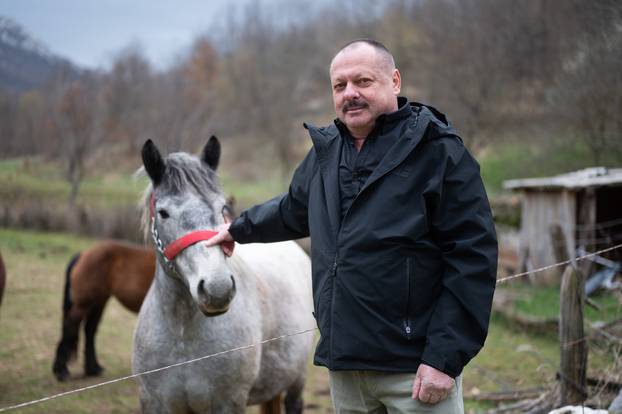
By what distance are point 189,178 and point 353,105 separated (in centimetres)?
117

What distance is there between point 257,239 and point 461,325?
3.55 feet

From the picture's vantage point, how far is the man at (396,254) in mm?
1646

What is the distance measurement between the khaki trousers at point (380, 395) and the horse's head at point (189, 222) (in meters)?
0.71

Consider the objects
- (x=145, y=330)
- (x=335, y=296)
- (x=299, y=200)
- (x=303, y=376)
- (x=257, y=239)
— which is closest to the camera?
(x=335, y=296)

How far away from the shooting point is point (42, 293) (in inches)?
364

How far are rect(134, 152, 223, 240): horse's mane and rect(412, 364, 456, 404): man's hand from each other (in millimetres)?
1440

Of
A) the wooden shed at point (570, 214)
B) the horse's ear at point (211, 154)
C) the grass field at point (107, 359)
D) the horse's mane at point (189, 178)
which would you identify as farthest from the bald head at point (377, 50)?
the wooden shed at point (570, 214)

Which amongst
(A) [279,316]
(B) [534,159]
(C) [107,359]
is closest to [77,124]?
(C) [107,359]

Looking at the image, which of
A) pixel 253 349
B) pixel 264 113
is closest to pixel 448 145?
pixel 253 349

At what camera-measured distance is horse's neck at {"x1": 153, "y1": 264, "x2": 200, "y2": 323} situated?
274 centimetres

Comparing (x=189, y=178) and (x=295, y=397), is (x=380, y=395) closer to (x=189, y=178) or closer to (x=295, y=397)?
(x=189, y=178)

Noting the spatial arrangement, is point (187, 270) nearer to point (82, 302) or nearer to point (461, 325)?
point (461, 325)

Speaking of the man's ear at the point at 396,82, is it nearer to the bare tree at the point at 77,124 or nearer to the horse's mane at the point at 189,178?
the horse's mane at the point at 189,178

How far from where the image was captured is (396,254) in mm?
1696
